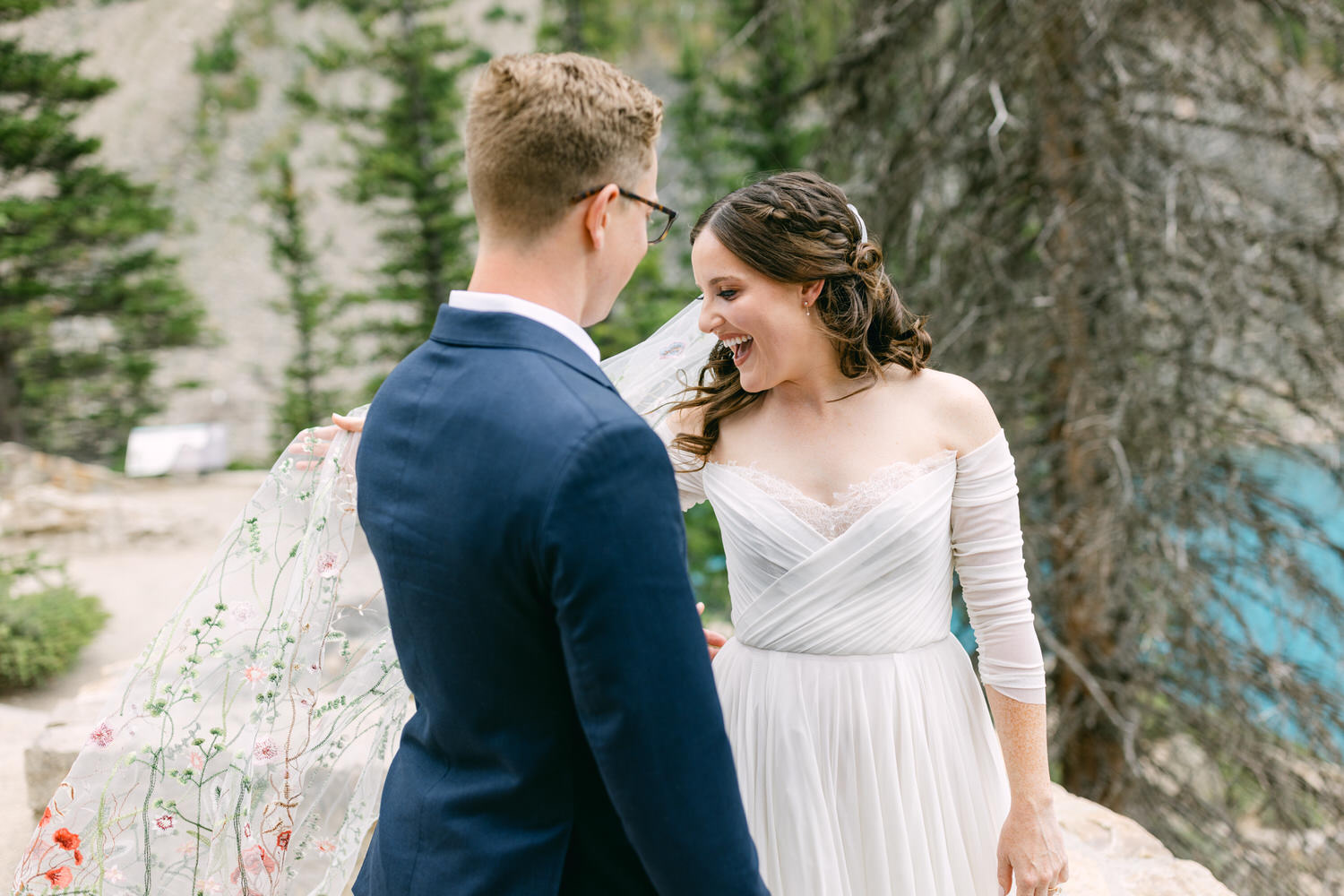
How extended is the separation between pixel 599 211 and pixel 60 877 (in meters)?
1.39

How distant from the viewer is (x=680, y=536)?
0.90m

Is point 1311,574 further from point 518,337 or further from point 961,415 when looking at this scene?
point 518,337

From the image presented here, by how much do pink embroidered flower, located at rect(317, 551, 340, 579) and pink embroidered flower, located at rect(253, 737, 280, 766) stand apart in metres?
0.29

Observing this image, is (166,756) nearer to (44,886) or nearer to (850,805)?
(44,886)

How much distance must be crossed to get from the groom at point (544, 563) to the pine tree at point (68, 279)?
15443mm

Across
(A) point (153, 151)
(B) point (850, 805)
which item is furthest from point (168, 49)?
(B) point (850, 805)

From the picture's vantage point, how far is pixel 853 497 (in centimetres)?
156

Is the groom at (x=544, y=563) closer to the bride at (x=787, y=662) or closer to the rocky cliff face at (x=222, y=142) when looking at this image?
the bride at (x=787, y=662)

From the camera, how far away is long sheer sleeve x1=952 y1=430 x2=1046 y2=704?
156 cm

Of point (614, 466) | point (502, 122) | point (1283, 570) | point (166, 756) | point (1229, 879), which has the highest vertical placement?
point (502, 122)

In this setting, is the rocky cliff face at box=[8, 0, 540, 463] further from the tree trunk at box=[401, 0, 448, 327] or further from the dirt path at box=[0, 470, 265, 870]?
the dirt path at box=[0, 470, 265, 870]

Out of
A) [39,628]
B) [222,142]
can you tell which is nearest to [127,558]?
[39,628]

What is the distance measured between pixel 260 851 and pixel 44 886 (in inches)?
12.8

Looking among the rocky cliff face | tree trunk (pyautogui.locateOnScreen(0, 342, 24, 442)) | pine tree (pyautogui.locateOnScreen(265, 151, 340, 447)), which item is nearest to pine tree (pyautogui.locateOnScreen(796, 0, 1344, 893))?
pine tree (pyautogui.locateOnScreen(265, 151, 340, 447))
